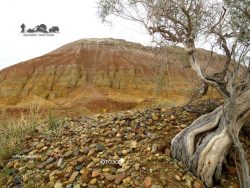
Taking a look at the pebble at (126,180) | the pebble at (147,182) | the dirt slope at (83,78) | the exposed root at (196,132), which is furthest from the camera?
the dirt slope at (83,78)

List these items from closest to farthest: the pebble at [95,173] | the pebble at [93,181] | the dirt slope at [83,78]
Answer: the pebble at [93,181]
the pebble at [95,173]
the dirt slope at [83,78]

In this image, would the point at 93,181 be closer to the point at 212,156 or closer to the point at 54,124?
the point at 212,156

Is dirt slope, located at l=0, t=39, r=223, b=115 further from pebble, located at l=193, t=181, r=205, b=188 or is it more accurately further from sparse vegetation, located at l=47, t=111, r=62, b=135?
pebble, located at l=193, t=181, r=205, b=188

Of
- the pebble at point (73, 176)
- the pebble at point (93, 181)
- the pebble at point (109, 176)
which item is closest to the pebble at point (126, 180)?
the pebble at point (109, 176)

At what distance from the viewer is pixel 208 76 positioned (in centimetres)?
771

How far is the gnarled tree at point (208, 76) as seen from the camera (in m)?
6.34

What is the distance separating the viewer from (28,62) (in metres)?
52.0

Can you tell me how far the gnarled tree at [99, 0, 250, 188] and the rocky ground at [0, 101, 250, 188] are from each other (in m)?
0.29

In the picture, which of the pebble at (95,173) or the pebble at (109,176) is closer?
the pebble at (109,176)

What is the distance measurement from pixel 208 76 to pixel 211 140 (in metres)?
1.63

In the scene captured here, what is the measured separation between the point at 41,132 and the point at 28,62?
4460 cm

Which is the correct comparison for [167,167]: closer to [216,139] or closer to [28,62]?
[216,139]

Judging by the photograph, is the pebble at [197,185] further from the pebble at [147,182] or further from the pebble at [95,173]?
the pebble at [95,173]

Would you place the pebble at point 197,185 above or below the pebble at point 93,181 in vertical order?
above
